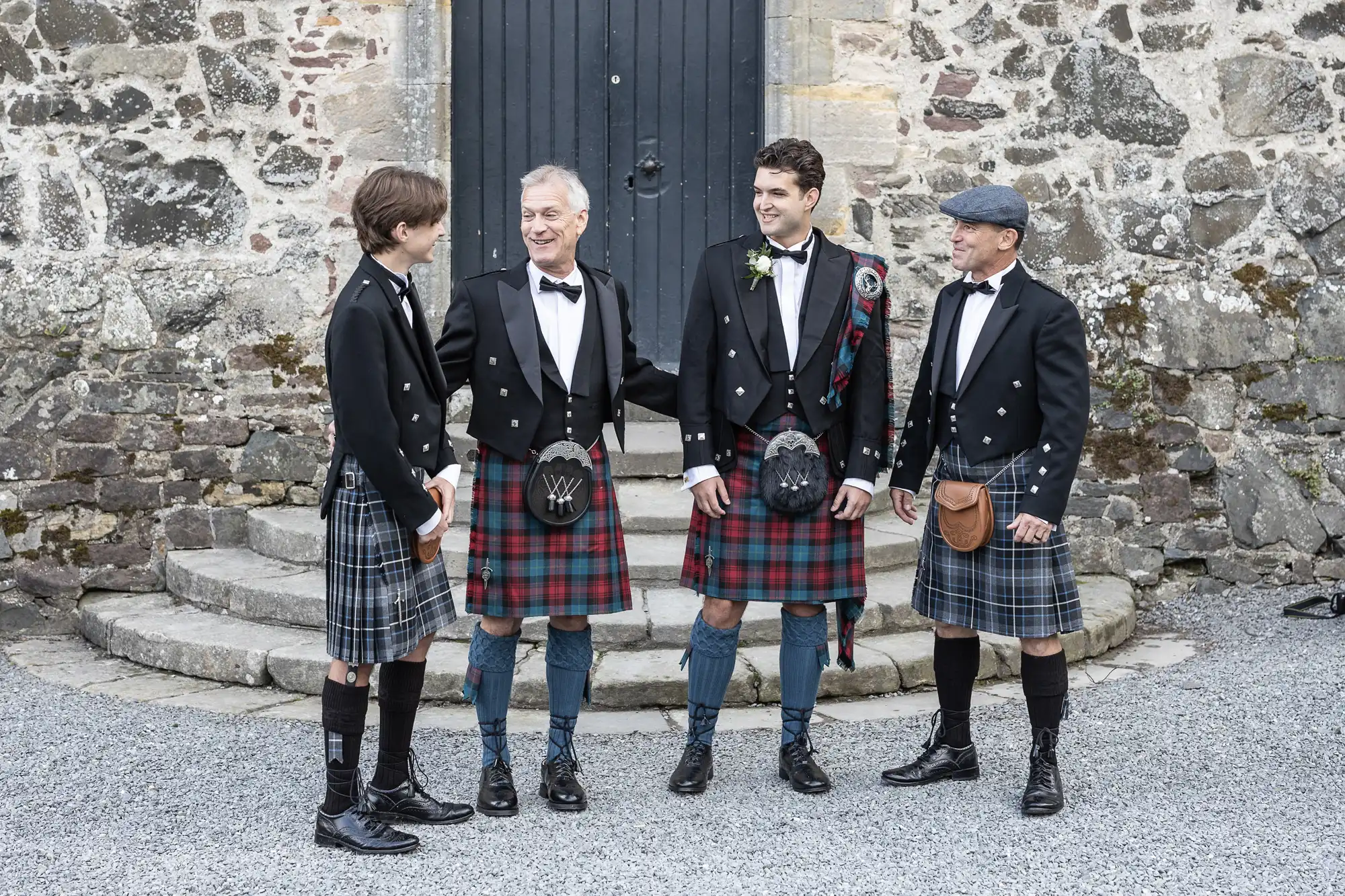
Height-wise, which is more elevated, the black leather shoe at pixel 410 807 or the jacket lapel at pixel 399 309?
the jacket lapel at pixel 399 309

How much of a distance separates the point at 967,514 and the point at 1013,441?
0.24m

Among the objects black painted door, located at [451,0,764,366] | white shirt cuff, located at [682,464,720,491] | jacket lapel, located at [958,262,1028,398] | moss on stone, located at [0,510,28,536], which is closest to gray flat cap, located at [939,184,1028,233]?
jacket lapel, located at [958,262,1028,398]

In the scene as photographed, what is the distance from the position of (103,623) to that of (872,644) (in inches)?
120

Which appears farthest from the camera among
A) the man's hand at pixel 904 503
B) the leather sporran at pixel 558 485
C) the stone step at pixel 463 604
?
the stone step at pixel 463 604

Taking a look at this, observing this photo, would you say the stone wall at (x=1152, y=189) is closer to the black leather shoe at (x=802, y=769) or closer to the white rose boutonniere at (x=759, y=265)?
the white rose boutonniere at (x=759, y=265)

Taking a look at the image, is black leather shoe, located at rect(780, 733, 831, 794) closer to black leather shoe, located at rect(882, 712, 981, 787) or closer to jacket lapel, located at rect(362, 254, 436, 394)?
black leather shoe, located at rect(882, 712, 981, 787)

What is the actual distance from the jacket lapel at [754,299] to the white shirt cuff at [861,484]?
0.39 metres

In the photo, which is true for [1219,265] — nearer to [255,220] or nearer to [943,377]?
[943,377]

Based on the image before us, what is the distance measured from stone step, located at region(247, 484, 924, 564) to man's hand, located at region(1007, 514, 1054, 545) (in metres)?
1.87

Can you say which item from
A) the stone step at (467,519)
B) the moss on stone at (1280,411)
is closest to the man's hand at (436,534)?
the stone step at (467,519)

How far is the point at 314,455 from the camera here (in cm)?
618

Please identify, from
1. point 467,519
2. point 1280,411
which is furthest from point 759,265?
point 1280,411

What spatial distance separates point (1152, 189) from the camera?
6.32m

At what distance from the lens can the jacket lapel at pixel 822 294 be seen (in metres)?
3.85
